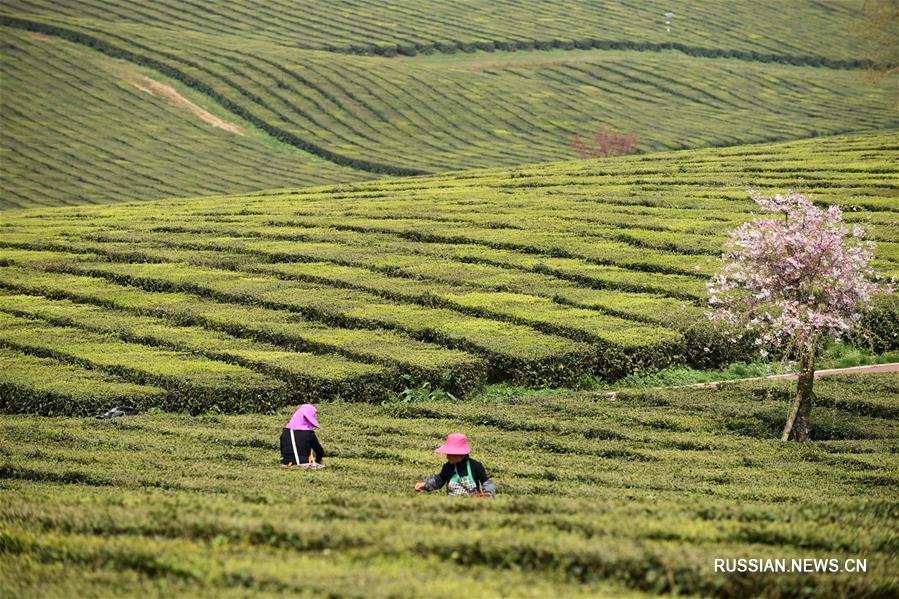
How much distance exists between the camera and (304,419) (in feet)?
61.7

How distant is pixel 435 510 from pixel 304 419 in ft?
20.4

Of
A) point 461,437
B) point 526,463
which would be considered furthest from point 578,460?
point 461,437

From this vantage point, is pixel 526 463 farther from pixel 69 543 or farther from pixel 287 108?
pixel 287 108

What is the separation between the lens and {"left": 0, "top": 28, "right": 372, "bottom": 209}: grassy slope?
72.8 meters

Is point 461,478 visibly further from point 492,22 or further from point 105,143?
point 492,22

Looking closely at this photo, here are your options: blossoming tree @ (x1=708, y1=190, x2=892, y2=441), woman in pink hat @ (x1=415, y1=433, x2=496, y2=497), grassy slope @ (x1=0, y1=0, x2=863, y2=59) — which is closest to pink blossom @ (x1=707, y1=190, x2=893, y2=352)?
blossoming tree @ (x1=708, y1=190, x2=892, y2=441)

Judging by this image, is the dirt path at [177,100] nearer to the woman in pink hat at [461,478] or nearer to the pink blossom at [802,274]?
the pink blossom at [802,274]

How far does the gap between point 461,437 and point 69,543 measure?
17.7 ft

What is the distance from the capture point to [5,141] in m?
78.1

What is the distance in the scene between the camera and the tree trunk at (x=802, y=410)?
77.5 ft

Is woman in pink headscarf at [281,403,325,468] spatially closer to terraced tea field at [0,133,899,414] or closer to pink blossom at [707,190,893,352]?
terraced tea field at [0,133,899,414]

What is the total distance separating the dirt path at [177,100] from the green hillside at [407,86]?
1.28 meters

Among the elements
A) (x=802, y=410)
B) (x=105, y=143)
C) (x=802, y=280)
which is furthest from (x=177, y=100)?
(x=802, y=410)

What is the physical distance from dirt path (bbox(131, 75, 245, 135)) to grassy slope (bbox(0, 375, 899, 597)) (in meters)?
65.8
